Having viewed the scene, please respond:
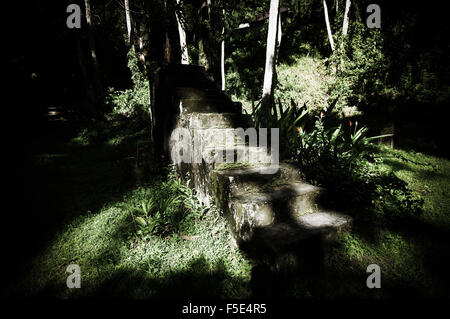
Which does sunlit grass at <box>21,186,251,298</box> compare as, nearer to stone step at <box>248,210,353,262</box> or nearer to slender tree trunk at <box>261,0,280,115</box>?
stone step at <box>248,210,353,262</box>

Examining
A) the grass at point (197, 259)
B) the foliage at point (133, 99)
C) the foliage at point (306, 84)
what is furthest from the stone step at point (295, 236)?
the foliage at point (133, 99)

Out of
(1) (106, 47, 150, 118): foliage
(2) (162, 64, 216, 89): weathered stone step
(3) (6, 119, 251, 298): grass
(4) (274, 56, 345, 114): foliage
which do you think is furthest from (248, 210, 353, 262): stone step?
(1) (106, 47, 150, 118): foliage

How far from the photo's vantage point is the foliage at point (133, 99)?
8.93 meters

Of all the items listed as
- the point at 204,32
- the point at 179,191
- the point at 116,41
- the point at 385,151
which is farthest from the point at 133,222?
the point at 116,41

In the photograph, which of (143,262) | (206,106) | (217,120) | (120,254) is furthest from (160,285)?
(206,106)

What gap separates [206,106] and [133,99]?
6.91 m

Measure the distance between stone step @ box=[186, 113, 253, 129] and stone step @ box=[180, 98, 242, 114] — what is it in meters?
0.22

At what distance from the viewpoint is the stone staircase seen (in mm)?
1967

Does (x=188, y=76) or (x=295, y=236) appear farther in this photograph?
(x=188, y=76)

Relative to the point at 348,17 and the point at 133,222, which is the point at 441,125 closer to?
the point at 348,17

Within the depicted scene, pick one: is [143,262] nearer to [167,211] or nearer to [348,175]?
[167,211]

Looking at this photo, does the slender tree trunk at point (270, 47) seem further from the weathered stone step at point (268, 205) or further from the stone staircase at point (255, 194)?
the weathered stone step at point (268, 205)

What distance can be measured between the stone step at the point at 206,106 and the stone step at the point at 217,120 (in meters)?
0.22

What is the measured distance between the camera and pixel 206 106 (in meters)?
3.50
